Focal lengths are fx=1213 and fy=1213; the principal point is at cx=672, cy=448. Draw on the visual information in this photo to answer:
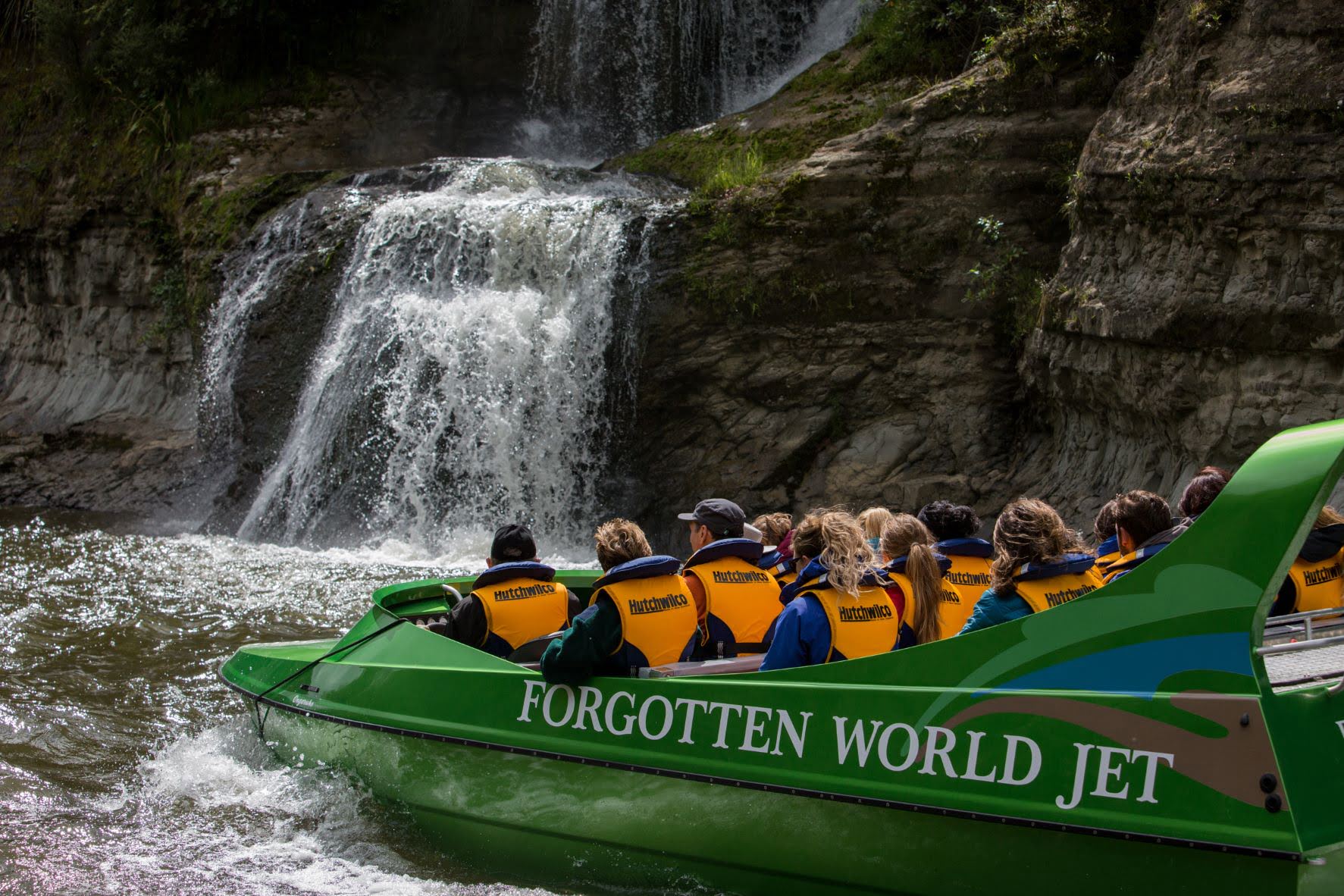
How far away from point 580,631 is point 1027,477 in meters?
7.33

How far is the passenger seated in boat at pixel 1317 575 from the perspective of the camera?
4.43 metres

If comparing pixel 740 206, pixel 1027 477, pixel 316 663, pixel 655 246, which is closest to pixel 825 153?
pixel 740 206

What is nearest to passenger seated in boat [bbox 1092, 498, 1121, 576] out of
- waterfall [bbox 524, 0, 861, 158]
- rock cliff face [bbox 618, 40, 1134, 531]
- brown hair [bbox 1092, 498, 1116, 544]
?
brown hair [bbox 1092, 498, 1116, 544]

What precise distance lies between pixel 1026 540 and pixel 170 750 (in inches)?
168

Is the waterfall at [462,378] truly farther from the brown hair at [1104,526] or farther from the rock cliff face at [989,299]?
the brown hair at [1104,526]

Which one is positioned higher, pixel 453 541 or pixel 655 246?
pixel 655 246

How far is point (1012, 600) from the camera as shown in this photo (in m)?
3.77

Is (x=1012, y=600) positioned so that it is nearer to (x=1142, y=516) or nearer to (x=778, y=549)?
(x=1142, y=516)

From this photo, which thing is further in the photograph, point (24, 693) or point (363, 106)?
point (363, 106)

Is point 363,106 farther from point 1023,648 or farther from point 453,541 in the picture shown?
point 1023,648

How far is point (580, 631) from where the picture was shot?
4.10m

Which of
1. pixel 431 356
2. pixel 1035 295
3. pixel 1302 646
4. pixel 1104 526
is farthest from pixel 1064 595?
pixel 431 356

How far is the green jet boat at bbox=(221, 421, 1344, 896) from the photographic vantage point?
9.91 ft

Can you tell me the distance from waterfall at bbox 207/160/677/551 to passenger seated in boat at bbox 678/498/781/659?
7.42m
